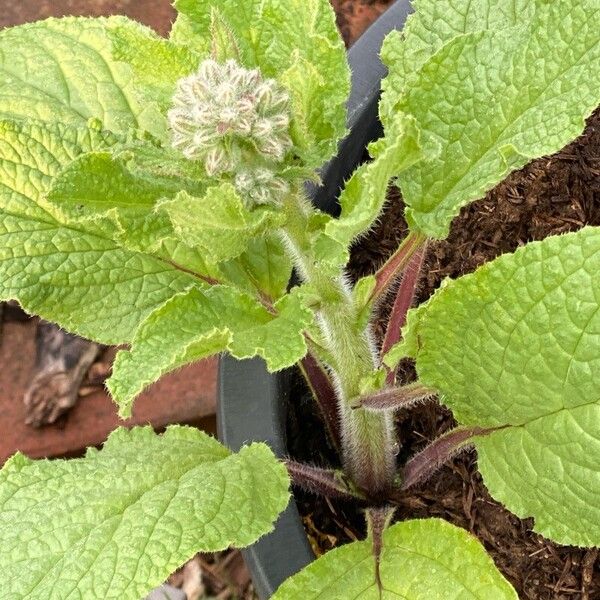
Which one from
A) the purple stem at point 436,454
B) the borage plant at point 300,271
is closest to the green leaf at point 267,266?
the borage plant at point 300,271

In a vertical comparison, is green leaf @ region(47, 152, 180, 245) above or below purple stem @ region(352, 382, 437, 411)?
above

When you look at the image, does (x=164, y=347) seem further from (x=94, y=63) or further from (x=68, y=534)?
(x=94, y=63)

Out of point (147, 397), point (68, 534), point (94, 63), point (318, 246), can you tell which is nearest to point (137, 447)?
point (68, 534)

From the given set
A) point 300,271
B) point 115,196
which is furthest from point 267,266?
point 115,196

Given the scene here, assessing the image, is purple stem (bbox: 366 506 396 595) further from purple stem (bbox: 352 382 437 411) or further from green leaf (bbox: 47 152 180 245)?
green leaf (bbox: 47 152 180 245)

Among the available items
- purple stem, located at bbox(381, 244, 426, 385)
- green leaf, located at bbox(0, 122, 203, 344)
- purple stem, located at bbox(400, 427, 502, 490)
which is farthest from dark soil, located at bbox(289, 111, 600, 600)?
green leaf, located at bbox(0, 122, 203, 344)
